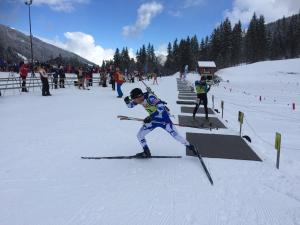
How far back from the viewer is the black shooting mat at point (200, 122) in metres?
11.4

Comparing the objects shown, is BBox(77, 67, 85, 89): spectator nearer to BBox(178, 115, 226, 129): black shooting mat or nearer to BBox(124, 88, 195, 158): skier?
BBox(178, 115, 226, 129): black shooting mat

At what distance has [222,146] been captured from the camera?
858 cm

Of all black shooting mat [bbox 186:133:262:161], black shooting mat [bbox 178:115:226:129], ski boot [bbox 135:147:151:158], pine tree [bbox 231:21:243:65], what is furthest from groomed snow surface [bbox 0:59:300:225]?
pine tree [bbox 231:21:243:65]

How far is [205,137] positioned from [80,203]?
5639mm

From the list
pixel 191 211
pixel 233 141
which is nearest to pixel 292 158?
pixel 233 141

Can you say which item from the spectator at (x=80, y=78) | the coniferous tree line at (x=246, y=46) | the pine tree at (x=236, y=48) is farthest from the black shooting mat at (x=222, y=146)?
the pine tree at (x=236, y=48)

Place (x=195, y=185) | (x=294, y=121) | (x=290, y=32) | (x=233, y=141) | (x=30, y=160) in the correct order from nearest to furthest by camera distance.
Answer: (x=195, y=185) → (x=30, y=160) → (x=233, y=141) → (x=294, y=121) → (x=290, y=32)

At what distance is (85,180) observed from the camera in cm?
570

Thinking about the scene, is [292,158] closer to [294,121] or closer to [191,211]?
[191,211]

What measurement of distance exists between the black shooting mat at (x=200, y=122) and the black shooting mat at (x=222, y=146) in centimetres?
140

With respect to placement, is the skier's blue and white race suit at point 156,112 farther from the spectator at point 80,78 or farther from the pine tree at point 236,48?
the pine tree at point 236,48

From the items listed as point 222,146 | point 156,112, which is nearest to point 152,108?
point 156,112

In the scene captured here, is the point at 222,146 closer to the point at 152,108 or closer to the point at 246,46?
the point at 152,108

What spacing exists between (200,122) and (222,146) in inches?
144
